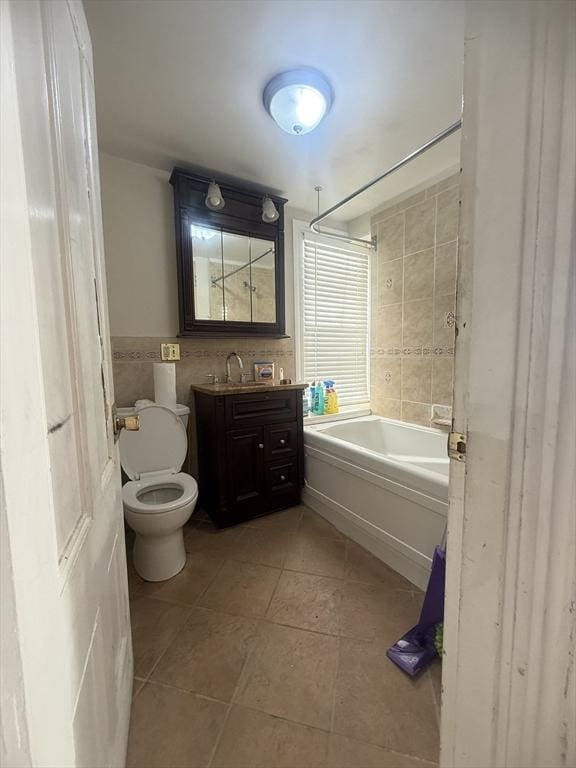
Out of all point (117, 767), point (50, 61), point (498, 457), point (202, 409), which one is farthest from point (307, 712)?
point (50, 61)

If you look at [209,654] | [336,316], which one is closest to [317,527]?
[209,654]

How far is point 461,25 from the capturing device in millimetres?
1169

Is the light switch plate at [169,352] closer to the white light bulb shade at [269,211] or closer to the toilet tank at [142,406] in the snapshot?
the toilet tank at [142,406]

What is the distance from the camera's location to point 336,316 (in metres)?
2.88

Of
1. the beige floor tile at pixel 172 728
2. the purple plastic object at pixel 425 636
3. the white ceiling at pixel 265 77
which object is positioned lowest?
the beige floor tile at pixel 172 728

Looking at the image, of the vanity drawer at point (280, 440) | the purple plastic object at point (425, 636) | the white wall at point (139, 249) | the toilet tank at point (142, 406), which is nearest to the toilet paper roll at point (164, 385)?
the toilet tank at point (142, 406)

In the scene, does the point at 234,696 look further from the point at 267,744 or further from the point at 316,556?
the point at 316,556

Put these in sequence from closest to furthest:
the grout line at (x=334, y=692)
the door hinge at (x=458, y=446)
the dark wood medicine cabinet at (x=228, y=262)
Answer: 1. the door hinge at (x=458, y=446)
2. the grout line at (x=334, y=692)
3. the dark wood medicine cabinet at (x=228, y=262)

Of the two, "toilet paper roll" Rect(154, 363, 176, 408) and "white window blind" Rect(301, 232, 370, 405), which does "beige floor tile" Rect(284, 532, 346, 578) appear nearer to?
"toilet paper roll" Rect(154, 363, 176, 408)

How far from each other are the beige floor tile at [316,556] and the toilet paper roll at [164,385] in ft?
3.79

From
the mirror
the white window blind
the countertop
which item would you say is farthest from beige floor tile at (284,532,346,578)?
the mirror

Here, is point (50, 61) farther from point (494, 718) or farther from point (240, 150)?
point (240, 150)

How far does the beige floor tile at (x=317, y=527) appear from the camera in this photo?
1947 millimetres

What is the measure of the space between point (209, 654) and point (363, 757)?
0.61m
